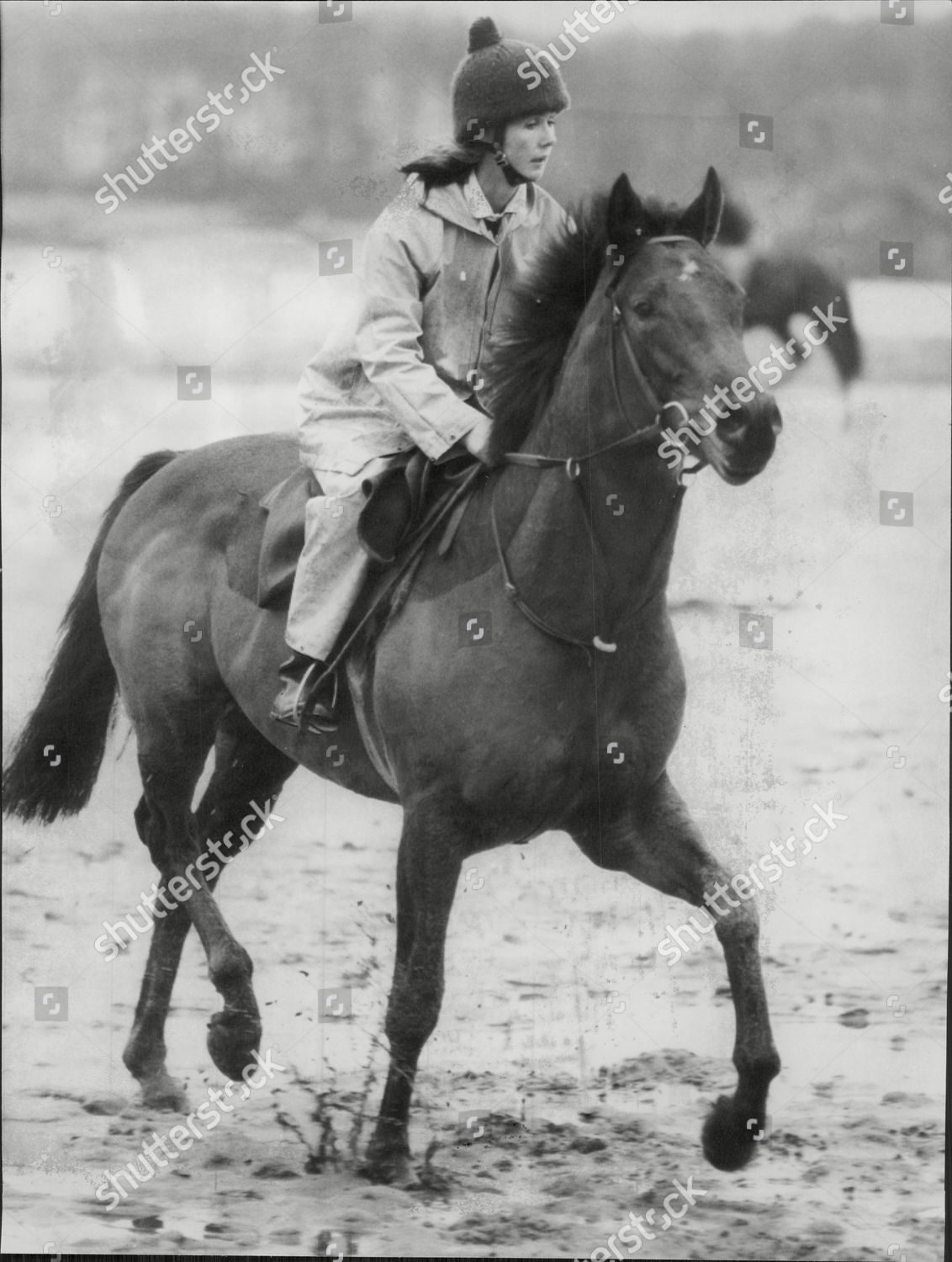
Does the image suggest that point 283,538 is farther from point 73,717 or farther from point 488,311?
point 73,717

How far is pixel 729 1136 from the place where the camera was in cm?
482

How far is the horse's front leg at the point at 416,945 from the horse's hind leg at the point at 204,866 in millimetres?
456

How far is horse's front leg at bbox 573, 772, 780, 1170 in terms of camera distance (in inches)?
179

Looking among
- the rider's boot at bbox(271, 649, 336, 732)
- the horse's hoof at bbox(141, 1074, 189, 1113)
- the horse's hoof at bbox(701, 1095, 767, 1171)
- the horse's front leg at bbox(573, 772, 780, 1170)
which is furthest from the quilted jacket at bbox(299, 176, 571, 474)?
the horse's hoof at bbox(701, 1095, 767, 1171)

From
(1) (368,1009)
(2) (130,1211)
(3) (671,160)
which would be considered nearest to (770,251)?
(3) (671,160)

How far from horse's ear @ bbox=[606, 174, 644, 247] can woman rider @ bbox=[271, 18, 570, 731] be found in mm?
354

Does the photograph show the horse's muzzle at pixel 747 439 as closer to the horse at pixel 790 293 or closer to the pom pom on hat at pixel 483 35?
the horse at pixel 790 293

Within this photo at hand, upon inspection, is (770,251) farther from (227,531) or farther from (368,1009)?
(368,1009)

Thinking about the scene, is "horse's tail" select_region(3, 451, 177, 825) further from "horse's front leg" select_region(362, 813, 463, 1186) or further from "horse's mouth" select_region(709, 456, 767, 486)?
"horse's mouth" select_region(709, 456, 767, 486)

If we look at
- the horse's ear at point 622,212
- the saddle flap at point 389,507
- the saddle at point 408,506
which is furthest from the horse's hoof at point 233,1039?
the horse's ear at point 622,212

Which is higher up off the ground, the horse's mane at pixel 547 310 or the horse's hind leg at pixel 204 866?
the horse's mane at pixel 547 310

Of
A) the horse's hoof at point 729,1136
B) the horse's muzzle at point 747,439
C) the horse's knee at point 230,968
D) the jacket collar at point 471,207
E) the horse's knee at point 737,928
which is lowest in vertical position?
the horse's hoof at point 729,1136

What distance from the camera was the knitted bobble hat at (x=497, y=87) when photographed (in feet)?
15.3

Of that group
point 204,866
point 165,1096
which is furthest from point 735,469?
point 165,1096
